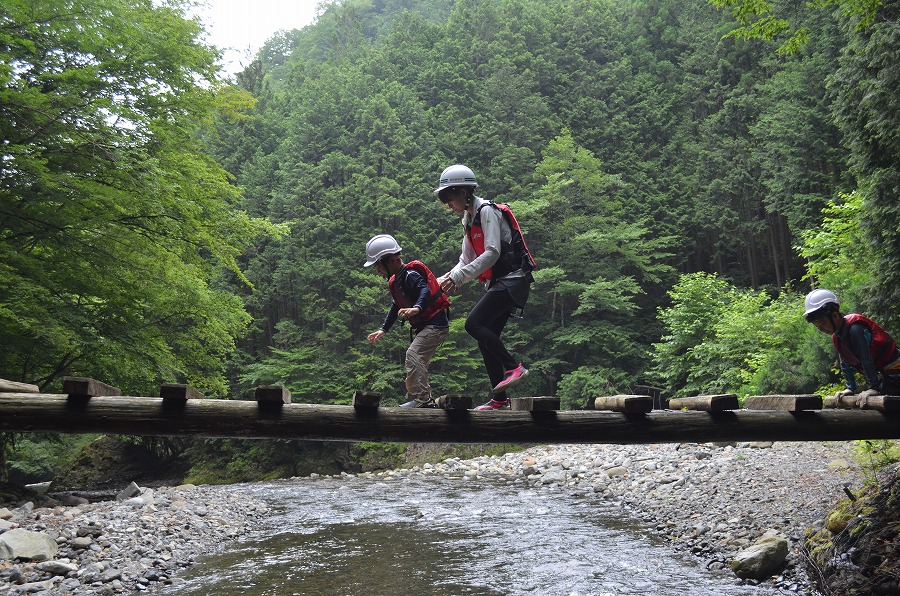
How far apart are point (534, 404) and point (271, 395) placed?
Result: 7.01ft

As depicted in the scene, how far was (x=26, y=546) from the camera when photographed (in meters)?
9.05

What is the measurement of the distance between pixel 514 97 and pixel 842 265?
95.2ft

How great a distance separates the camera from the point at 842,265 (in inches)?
563

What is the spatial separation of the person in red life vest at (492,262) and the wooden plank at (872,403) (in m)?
3.22

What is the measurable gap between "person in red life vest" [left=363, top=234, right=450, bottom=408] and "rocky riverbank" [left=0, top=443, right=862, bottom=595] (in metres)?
4.94

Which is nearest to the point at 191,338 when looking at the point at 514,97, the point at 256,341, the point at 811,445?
the point at 811,445

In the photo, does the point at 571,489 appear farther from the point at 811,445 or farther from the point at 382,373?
the point at 382,373

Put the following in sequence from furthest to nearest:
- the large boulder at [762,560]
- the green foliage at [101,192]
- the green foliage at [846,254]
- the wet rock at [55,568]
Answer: the green foliage at [846,254]
the green foliage at [101,192]
the wet rock at [55,568]
the large boulder at [762,560]

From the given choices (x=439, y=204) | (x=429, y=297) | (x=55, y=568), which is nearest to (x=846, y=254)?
(x=429, y=297)

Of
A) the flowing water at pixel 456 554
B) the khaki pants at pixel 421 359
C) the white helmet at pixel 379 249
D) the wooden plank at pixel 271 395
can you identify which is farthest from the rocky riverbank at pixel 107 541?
the white helmet at pixel 379 249

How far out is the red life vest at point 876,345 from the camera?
20.3 feet

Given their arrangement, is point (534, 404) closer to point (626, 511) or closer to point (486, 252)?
point (486, 252)

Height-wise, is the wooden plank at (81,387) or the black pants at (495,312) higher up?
the black pants at (495,312)

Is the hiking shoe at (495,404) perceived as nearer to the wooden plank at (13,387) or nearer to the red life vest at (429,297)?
the red life vest at (429,297)
